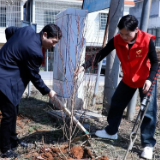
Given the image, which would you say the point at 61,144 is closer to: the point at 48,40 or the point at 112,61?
the point at 48,40

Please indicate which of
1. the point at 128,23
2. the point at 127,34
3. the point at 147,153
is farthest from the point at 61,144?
the point at 128,23

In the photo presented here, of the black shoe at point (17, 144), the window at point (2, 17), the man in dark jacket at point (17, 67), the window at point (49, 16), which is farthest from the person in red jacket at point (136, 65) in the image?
the window at point (49, 16)

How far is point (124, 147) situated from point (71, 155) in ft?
2.60

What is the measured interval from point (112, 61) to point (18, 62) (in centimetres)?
229

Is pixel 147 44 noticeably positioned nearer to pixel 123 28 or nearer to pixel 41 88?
pixel 123 28

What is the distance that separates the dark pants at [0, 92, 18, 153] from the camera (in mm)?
3018

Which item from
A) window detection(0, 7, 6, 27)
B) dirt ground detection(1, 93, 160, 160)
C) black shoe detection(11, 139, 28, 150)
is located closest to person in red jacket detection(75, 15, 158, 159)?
dirt ground detection(1, 93, 160, 160)

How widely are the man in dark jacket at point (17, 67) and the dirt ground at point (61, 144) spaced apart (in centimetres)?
41

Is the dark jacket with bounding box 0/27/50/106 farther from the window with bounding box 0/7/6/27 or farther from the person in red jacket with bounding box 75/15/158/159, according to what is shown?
the window with bounding box 0/7/6/27

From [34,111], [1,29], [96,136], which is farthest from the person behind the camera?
[1,29]

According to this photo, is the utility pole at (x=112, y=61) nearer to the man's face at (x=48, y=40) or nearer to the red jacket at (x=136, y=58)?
the red jacket at (x=136, y=58)

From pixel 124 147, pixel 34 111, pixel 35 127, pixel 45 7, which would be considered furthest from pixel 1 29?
pixel 124 147

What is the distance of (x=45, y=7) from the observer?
64.8ft

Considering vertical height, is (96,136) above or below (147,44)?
below
